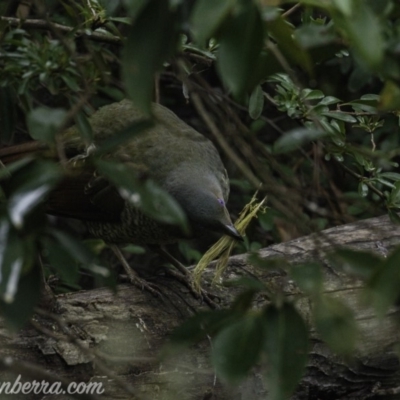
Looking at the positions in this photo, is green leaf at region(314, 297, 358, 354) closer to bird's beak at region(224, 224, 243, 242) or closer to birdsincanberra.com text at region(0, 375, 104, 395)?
birdsincanberra.com text at region(0, 375, 104, 395)

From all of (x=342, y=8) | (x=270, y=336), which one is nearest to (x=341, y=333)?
(x=270, y=336)

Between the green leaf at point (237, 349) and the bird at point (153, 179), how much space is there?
1.87m

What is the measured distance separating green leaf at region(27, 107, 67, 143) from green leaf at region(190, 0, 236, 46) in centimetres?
27

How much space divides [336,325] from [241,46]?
467mm

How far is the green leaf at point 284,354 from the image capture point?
1333 mm

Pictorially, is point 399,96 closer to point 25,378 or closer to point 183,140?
point 25,378

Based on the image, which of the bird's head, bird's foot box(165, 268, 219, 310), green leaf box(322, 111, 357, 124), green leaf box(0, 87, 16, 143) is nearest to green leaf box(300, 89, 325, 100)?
green leaf box(322, 111, 357, 124)

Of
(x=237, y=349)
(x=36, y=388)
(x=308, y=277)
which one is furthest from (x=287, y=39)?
(x=36, y=388)

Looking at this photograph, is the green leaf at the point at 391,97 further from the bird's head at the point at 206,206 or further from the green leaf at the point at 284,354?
the bird's head at the point at 206,206

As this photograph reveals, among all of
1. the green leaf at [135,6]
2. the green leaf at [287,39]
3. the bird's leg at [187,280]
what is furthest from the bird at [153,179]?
the green leaf at [135,6]

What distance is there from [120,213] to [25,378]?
1.07 metres

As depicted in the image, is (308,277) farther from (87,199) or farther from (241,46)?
(87,199)

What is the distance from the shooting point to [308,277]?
136 centimetres

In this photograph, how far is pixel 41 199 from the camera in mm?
1328
